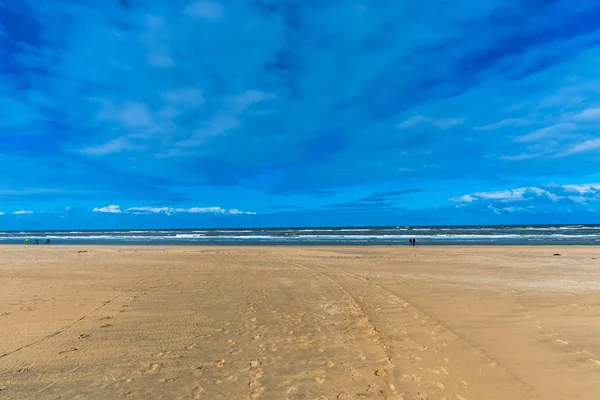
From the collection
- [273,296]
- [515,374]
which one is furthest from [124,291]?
[515,374]

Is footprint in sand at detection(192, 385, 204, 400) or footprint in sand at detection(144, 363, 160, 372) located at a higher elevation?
footprint in sand at detection(144, 363, 160, 372)

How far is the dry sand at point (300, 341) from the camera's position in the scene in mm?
4730

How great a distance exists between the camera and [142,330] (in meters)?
7.25

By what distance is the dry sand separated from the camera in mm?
4730

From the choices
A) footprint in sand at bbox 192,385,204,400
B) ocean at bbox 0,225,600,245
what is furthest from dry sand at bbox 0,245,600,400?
ocean at bbox 0,225,600,245

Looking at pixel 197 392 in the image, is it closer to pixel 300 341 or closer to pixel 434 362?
pixel 300 341

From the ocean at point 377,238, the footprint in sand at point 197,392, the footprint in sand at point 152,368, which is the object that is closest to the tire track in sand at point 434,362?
the footprint in sand at point 197,392

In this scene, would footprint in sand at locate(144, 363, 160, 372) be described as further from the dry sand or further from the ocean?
the ocean

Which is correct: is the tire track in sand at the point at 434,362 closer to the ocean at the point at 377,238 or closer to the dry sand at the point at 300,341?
the dry sand at the point at 300,341

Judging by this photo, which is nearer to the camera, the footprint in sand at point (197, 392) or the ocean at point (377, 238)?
the footprint in sand at point (197, 392)

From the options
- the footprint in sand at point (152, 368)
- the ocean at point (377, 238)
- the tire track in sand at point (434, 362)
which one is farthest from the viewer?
the ocean at point (377, 238)

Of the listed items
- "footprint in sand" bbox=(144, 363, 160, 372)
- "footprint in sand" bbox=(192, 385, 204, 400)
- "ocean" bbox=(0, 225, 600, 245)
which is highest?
"ocean" bbox=(0, 225, 600, 245)

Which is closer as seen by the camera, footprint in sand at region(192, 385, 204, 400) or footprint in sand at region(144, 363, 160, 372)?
footprint in sand at region(192, 385, 204, 400)

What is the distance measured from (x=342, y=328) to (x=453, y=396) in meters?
3.10
